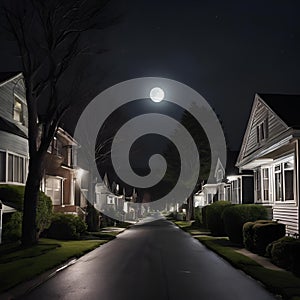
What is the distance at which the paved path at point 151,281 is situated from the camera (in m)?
11.5

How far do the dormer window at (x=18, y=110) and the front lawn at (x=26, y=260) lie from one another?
842 cm

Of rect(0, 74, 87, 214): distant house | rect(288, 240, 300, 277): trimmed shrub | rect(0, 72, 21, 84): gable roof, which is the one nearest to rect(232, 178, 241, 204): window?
rect(0, 74, 87, 214): distant house

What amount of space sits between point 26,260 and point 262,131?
16363mm

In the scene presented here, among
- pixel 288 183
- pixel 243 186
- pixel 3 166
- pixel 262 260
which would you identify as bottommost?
pixel 262 260

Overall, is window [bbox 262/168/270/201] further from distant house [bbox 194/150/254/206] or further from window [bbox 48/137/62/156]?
window [bbox 48/137/62/156]

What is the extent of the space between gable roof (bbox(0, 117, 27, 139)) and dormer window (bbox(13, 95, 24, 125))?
1309mm

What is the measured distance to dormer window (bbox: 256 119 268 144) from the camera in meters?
29.1

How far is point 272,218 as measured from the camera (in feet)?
91.7

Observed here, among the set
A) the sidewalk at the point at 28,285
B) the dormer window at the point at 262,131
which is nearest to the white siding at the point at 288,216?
the dormer window at the point at 262,131

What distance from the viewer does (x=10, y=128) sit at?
2795 centimetres

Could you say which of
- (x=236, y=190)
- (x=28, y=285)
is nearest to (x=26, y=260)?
(x=28, y=285)

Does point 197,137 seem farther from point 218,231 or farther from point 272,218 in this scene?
point 272,218

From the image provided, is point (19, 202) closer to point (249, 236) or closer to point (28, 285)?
point (249, 236)

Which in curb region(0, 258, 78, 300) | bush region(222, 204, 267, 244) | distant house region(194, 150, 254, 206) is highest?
distant house region(194, 150, 254, 206)
